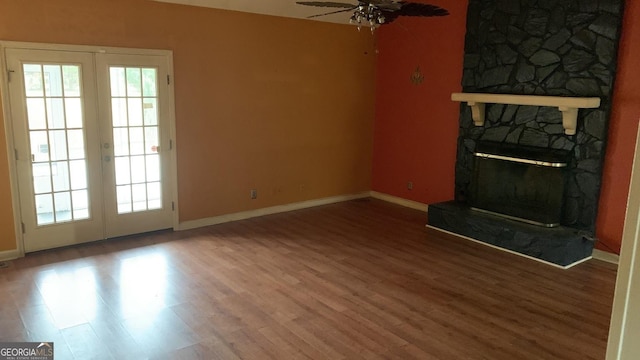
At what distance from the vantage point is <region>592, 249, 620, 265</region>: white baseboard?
4964 mm

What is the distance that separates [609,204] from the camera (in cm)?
498

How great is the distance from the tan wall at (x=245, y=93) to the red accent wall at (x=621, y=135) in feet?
11.3

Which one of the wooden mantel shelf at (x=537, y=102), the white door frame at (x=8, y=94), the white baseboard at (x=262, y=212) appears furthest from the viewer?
the white baseboard at (x=262, y=212)

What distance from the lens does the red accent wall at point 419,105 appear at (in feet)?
20.9

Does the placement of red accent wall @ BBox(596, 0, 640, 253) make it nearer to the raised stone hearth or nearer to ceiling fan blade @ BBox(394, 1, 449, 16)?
the raised stone hearth

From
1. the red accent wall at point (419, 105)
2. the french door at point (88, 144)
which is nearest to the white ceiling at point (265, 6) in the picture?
the french door at point (88, 144)

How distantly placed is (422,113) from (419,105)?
0.12 m

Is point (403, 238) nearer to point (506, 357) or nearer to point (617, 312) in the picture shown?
point (506, 357)

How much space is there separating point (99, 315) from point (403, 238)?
3344 mm

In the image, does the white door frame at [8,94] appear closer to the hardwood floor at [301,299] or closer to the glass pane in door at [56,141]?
the glass pane in door at [56,141]

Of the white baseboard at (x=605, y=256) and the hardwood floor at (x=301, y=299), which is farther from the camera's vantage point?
the white baseboard at (x=605, y=256)

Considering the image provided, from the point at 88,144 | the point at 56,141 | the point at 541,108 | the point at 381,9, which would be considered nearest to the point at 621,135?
the point at 541,108

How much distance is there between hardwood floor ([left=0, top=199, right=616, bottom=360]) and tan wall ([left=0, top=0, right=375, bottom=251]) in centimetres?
95

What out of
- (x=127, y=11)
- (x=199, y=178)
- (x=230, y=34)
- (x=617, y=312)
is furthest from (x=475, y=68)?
(x=617, y=312)
